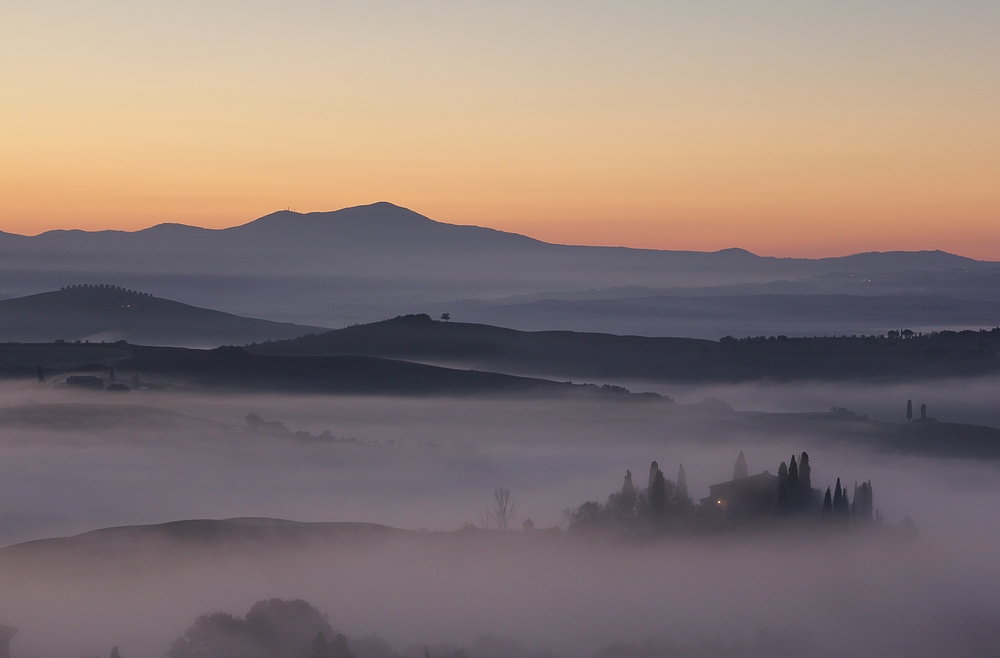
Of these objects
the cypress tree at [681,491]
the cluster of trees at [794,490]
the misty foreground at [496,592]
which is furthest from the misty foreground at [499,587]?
the cypress tree at [681,491]

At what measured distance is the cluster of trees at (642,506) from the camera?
496 feet

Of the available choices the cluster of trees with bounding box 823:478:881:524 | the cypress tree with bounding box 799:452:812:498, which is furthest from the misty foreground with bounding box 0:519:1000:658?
the cypress tree with bounding box 799:452:812:498

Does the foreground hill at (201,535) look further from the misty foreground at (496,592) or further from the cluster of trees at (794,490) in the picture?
the cluster of trees at (794,490)

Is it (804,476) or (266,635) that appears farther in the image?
(804,476)

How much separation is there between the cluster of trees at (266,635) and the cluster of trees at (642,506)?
4210 centimetres

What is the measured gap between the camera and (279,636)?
125m

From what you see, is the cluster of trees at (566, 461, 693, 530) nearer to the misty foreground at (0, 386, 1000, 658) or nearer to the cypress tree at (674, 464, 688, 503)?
the cypress tree at (674, 464, 688, 503)

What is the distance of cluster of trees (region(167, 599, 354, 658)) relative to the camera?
11962 centimetres

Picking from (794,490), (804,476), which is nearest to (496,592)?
(794,490)

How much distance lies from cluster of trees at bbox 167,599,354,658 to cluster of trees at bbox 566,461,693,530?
4210 cm

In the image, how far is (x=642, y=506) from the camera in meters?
160

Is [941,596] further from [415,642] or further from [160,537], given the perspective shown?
[160,537]

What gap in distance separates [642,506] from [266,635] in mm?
54681

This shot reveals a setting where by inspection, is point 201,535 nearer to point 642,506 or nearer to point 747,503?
point 642,506
